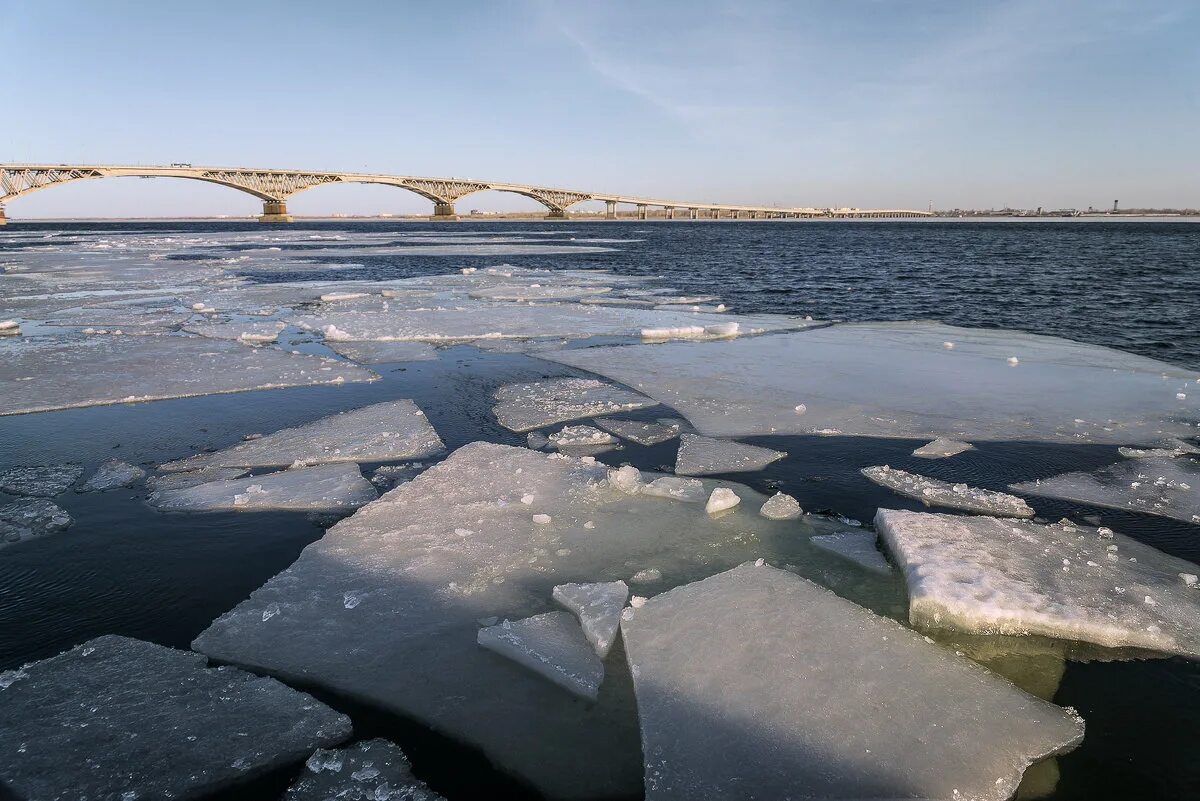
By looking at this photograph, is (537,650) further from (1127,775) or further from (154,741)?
(1127,775)

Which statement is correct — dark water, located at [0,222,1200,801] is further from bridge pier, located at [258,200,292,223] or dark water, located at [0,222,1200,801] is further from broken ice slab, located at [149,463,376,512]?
bridge pier, located at [258,200,292,223]

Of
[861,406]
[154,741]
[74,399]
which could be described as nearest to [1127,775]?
[154,741]

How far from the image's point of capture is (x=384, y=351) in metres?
7.90

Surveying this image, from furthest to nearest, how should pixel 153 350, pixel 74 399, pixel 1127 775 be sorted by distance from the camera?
pixel 153 350 → pixel 74 399 → pixel 1127 775

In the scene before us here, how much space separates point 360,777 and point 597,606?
99 centimetres

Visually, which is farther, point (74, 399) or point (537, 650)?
point (74, 399)

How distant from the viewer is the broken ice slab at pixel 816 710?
1734 millimetres

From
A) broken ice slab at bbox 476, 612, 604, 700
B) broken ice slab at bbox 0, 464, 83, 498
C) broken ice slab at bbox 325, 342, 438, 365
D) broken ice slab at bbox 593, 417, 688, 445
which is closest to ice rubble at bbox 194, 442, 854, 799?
broken ice slab at bbox 476, 612, 604, 700

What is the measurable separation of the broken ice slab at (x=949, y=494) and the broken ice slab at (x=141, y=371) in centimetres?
501

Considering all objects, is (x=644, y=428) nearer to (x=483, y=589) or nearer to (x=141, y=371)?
(x=483, y=589)

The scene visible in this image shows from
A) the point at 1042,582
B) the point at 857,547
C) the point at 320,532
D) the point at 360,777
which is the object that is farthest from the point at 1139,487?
the point at 320,532

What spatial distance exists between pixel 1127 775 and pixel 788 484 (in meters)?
2.20

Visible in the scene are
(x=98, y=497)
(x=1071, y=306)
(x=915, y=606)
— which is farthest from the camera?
(x=1071, y=306)

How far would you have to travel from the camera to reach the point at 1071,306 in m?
13.1
